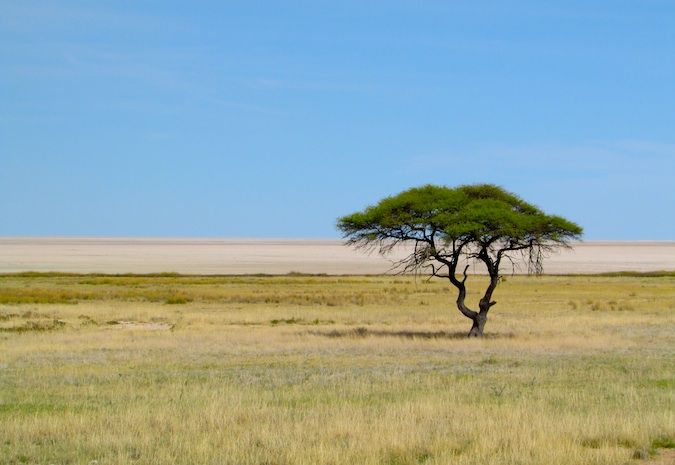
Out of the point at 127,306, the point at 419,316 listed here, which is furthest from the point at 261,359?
the point at 127,306

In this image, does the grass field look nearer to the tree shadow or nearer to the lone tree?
the tree shadow

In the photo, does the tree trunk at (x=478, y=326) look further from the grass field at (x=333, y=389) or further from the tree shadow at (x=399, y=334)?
the grass field at (x=333, y=389)

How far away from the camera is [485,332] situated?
125 ft

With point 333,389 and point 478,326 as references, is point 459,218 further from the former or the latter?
point 333,389

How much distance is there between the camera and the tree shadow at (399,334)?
35.3 meters

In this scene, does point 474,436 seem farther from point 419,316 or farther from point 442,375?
point 419,316

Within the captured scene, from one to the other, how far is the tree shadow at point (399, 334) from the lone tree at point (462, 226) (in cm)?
87

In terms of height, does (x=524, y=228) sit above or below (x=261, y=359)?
above

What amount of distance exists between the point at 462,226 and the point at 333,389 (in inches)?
698

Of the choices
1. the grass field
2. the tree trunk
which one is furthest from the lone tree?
the grass field

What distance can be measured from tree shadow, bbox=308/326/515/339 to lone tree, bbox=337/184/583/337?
34.2 inches

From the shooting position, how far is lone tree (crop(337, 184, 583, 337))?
36219mm

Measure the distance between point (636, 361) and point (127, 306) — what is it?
36.1 meters

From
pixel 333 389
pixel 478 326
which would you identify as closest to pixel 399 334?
pixel 478 326
